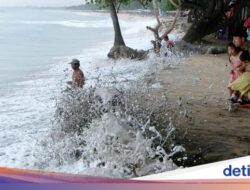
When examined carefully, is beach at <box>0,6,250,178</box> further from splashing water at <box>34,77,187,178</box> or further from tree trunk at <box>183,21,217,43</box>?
tree trunk at <box>183,21,217,43</box>

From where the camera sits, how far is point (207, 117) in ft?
15.6

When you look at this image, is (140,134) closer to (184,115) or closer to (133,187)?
(184,115)

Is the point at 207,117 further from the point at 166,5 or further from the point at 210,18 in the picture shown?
the point at 166,5

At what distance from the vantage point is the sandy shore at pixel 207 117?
3.70 meters

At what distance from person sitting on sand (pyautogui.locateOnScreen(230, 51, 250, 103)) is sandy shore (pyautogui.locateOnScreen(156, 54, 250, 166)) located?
167 mm

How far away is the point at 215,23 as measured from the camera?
12320 millimetres

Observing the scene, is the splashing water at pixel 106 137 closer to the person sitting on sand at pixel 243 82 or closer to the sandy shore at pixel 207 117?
the sandy shore at pixel 207 117

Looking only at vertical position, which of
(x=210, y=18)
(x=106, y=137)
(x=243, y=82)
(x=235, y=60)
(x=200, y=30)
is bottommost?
(x=106, y=137)

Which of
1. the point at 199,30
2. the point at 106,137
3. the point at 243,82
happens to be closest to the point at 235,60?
the point at 243,82

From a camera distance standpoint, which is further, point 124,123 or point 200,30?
point 200,30

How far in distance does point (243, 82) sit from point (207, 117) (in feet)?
1.84

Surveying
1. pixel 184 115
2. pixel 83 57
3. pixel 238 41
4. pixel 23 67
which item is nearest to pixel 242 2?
pixel 83 57

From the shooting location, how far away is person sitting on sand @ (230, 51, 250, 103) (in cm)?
491

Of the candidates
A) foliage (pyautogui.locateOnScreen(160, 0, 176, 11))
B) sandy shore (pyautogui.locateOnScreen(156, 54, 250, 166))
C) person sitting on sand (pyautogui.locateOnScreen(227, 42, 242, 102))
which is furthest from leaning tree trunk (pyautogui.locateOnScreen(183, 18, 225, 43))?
person sitting on sand (pyautogui.locateOnScreen(227, 42, 242, 102))
